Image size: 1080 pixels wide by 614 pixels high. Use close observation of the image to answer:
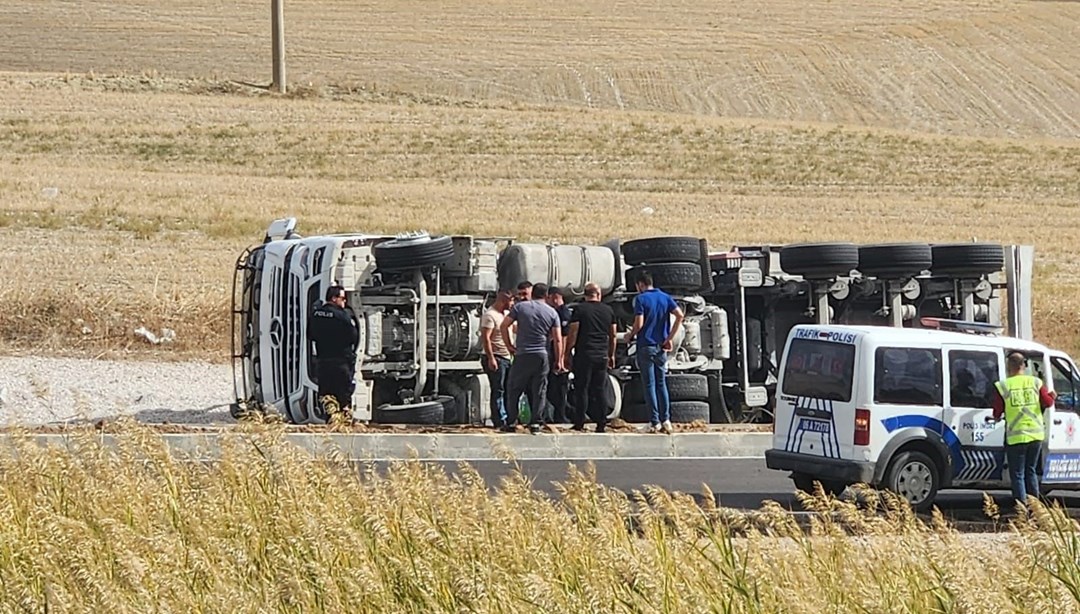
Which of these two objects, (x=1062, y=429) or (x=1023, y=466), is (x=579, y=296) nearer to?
(x=1062, y=429)

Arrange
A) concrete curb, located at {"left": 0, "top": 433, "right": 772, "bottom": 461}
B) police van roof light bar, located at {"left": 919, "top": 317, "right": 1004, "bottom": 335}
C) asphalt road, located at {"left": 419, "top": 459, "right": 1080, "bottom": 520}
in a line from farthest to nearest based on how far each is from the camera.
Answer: concrete curb, located at {"left": 0, "top": 433, "right": 772, "bottom": 461} → police van roof light bar, located at {"left": 919, "top": 317, "right": 1004, "bottom": 335} → asphalt road, located at {"left": 419, "top": 459, "right": 1080, "bottom": 520}

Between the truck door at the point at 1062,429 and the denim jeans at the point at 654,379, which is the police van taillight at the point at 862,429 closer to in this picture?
the truck door at the point at 1062,429

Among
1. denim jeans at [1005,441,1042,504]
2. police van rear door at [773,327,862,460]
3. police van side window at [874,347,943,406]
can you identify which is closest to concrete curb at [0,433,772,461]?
police van rear door at [773,327,862,460]

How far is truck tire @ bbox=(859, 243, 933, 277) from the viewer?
16812mm

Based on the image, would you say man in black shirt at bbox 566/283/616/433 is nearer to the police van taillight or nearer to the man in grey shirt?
the man in grey shirt

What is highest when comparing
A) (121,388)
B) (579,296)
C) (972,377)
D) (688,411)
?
(579,296)

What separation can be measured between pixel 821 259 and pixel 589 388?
2773 mm

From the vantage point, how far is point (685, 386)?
660 inches

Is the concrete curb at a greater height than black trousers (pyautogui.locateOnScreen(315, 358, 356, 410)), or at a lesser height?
lesser

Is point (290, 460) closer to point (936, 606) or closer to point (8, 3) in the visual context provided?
point (936, 606)

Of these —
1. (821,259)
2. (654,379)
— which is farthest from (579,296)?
(821,259)

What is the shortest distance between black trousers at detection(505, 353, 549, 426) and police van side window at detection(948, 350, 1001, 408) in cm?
411

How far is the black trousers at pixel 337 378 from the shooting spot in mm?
15305

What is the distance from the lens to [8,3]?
72.7m
